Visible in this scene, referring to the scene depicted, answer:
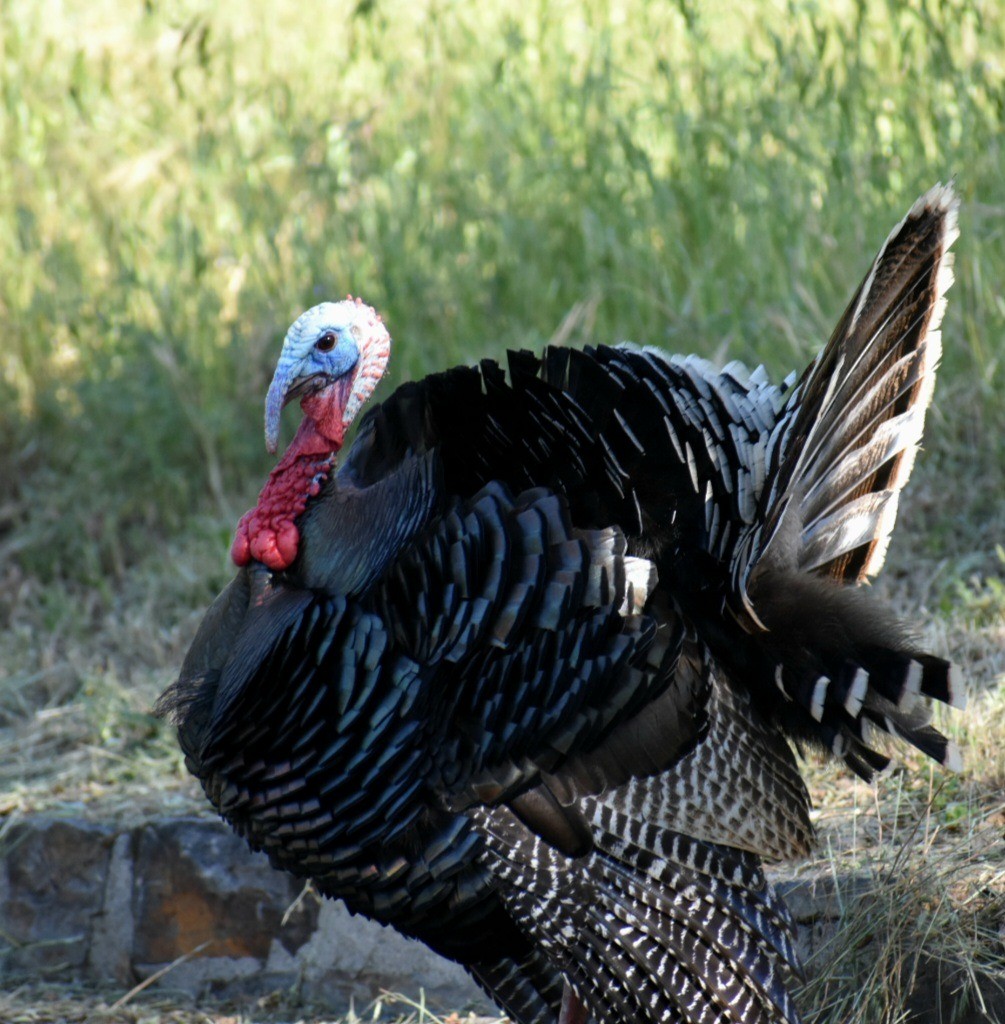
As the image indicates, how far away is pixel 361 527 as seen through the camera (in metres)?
2.65

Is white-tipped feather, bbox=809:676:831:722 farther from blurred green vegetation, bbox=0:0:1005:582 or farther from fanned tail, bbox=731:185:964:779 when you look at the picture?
blurred green vegetation, bbox=0:0:1005:582

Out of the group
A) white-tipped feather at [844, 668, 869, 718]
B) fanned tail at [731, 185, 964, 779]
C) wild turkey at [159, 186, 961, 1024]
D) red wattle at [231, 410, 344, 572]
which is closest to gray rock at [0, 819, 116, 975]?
wild turkey at [159, 186, 961, 1024]

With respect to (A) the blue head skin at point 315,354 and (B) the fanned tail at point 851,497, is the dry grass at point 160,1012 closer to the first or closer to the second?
(B) the fanned tail at point 851,497

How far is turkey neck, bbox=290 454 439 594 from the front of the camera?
2588 millimetres

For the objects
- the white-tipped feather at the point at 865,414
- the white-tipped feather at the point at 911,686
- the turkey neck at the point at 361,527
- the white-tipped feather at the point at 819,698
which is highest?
the white-tipped feather at the point at 865,414

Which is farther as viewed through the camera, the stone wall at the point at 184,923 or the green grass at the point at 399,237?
the green grass at the point at 399,237

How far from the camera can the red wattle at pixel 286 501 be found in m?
2.62

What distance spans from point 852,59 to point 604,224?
103cm

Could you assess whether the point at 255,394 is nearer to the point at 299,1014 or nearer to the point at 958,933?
the point at 299,1014

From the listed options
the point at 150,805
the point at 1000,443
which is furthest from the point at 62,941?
the point at 1000,443

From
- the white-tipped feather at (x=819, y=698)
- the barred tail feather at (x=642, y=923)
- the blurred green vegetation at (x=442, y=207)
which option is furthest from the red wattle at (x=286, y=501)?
the blurred green vegetation at (x=442, y=207)

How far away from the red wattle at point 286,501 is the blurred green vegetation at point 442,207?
2013 millimetres

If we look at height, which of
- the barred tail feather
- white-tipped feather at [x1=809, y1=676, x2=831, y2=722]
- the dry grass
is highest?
white-tipped feather at [x1=809, y1=676, x2=831, y2=722]

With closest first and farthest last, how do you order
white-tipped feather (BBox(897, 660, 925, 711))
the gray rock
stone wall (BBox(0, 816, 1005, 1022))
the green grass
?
white-tipped feather (BBox(897, 660, 925, 711)) < stone wall (BBox(0, 816, 1005, 1022)) < the gray rock < the green grass
